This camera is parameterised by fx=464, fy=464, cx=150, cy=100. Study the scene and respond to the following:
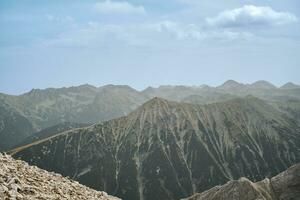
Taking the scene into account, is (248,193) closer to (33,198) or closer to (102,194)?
(102,194)

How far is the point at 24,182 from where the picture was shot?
4262 cm

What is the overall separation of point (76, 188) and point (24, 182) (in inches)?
481

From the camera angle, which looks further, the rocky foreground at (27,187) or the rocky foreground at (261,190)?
the rocky foreground at (261,190)

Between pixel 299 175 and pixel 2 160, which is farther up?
pixel 2 160

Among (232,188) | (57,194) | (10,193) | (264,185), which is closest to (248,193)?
(232,188)

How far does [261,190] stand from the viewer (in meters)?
126

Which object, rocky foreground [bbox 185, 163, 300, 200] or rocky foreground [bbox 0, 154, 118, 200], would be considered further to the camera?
rocky foreground [bbox 185, 163, 300, 200]

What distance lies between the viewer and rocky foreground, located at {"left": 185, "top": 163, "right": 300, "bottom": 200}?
391 ft

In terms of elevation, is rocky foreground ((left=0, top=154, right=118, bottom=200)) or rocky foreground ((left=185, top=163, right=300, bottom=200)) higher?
rocky foreground ((left=0, top=154, right=118, bottom=200))

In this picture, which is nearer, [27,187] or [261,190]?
[27,187]

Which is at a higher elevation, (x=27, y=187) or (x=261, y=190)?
(x=27, y=187)

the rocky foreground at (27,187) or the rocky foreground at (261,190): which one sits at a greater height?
the rocky foreground at (27,187)

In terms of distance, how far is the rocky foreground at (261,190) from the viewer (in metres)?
119

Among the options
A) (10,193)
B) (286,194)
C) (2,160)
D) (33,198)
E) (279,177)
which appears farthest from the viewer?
(279,177)
